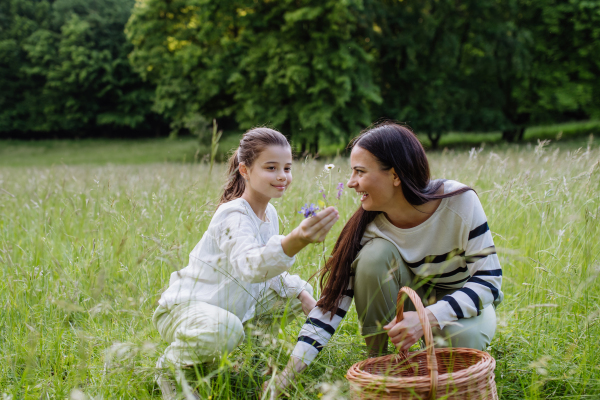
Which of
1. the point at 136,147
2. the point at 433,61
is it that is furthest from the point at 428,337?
the point at 136,147

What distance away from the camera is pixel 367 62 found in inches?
652

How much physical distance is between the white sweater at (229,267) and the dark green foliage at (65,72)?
102 ft

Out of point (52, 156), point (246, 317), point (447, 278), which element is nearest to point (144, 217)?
point (246, 317)

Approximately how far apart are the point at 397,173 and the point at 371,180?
134 millimetres

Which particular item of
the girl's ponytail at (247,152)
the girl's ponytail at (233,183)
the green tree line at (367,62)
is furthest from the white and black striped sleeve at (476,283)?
the green tree line at (367,62)

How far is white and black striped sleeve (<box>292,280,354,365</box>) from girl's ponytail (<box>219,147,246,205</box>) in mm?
738

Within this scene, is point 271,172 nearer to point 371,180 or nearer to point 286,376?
point 371,180

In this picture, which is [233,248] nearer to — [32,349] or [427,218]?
[32,349]

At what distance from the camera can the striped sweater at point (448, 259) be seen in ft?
6.25

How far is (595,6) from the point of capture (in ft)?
54.1

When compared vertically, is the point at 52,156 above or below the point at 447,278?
below

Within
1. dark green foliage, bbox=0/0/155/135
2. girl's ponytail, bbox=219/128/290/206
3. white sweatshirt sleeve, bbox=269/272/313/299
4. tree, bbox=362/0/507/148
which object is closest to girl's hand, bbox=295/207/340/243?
girl's ponytail, bbox=219/128/290/206

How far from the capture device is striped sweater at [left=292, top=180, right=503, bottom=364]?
1.91 m

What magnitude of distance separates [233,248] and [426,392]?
908mm
